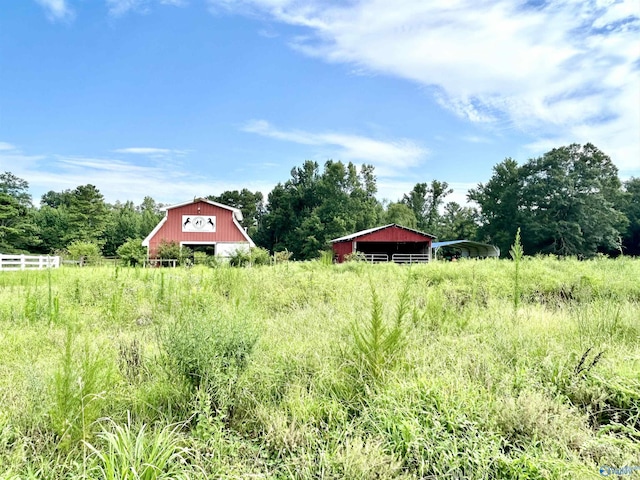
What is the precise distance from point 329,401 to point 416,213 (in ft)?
180

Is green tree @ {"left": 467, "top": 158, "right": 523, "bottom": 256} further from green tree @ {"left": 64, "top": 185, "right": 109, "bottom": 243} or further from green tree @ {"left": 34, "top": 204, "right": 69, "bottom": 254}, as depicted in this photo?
green tree @ {"left": 34, "top": 204, "right": 69, "bottom": 254}

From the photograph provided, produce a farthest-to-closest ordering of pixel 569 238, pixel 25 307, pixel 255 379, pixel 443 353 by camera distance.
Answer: pixel 569 238 → pixel 25 307 → pixel 443 353 → pixel 255 379

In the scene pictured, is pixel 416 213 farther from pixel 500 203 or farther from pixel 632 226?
pixel 632 226

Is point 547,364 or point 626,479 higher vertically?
point 547,364

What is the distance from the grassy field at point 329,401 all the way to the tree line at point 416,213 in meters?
29.9

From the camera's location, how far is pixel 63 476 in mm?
1718

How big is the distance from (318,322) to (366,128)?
19176 millimetres

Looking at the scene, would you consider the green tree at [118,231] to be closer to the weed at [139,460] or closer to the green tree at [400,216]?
the green tree at [400,216]

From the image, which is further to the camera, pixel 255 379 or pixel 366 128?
pixel 366 128

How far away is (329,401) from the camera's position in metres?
2.31

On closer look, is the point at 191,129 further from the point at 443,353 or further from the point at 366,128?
the point at 443,353

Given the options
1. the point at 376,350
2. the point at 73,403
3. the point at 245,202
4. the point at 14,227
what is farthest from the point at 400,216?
the point at 73,403

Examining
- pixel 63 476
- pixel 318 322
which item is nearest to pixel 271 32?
pixel 318 322

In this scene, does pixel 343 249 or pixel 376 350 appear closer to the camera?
pixel 376 350
